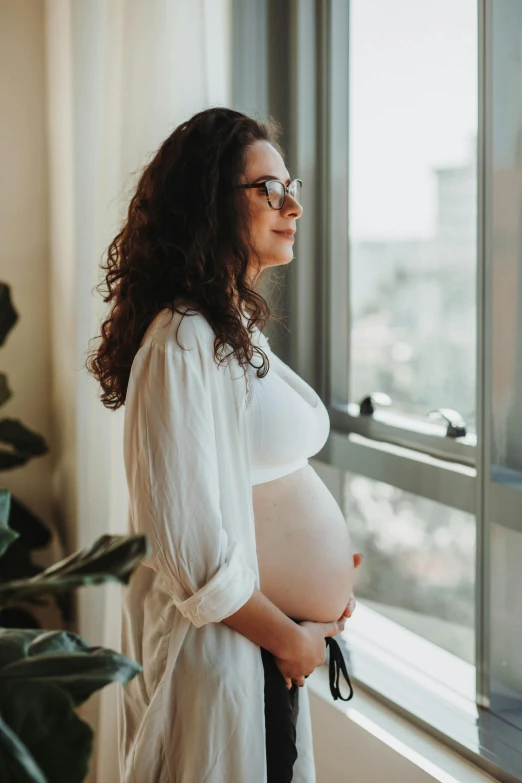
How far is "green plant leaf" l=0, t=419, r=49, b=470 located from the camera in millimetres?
2197

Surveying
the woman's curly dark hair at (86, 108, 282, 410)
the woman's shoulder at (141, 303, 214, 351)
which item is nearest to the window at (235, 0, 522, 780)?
the woman's curly dark hair at (86, 108, 282, 410)

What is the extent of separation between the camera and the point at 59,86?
218 cm

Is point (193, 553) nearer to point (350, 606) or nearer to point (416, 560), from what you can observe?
point (350, 606)

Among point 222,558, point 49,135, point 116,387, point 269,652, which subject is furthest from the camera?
point 49,135

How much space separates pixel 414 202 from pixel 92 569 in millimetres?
1418

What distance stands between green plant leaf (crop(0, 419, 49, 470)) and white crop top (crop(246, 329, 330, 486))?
1.10 metres

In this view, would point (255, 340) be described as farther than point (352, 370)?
No

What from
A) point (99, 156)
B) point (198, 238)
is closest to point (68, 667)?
point (198, 238)

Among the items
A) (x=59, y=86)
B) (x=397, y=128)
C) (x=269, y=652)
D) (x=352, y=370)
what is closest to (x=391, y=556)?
(x=352, y=370)

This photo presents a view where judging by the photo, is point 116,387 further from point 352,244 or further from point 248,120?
point 352,244

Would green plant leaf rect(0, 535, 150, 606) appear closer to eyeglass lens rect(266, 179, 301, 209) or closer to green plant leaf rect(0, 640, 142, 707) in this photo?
green plant leaf rect(0, 640, 142, 707)

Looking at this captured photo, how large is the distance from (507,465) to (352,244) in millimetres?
809

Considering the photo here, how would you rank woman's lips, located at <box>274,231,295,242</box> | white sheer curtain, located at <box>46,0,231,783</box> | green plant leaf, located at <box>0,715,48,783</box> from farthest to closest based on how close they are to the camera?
1. white sheer curtain, located at <box>46,0,231,783</box>
2. woman's lips, located at <box>274,231,295,242</box>
3. green plant leaf, located at <box>0,715,48,783</box>

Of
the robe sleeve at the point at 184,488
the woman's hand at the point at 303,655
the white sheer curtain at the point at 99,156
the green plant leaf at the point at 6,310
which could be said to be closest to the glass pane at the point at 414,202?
the white sheer curtain at the point at 99,156
